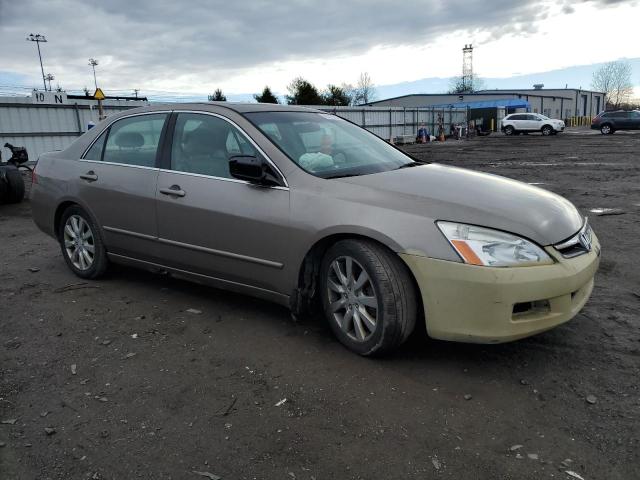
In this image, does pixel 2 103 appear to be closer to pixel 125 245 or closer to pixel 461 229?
pixel 125 245

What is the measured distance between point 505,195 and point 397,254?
854mm

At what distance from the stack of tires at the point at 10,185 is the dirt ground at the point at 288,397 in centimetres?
673

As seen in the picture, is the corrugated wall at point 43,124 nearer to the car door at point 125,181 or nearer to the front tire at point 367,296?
the car door at point 125,181

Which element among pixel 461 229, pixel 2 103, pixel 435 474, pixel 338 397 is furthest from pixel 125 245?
pixel 2 103

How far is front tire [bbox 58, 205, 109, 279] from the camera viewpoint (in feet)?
16.1

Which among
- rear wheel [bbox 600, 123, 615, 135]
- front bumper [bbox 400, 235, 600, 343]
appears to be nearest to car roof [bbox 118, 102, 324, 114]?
front bumper [bbox 400, 235, 600, 343]

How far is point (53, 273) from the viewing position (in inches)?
215

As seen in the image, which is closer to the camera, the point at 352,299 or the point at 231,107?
the point at 352,299

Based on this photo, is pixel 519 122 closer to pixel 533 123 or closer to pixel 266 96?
pixel 533 123

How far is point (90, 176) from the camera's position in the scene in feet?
15.8

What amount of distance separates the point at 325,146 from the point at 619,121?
4060cm

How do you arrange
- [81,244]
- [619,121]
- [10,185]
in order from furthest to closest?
[619,121]
[10,185]
[81,244]

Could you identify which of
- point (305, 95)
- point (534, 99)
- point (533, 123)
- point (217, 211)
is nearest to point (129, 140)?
point (217, 211)

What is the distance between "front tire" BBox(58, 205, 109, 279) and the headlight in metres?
3.29
